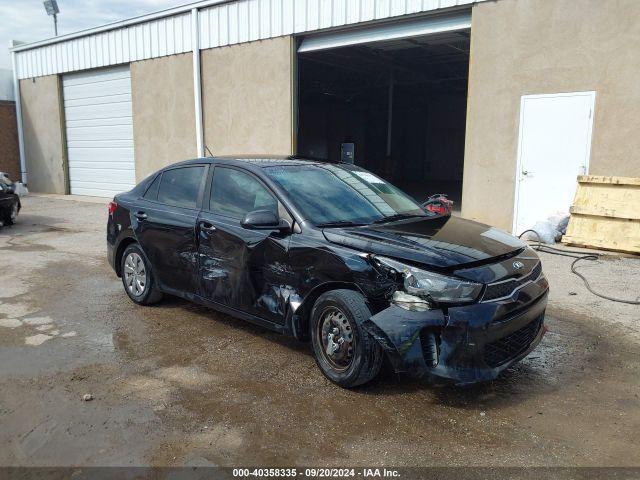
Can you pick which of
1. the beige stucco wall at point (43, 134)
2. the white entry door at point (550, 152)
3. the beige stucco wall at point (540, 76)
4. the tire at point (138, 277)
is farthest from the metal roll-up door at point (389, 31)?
the beige stucco wall at point (43, 134)

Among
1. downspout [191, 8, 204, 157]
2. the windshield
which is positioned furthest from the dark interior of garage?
the windshield

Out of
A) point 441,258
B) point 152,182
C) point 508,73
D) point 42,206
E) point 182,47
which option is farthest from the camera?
point 42,206

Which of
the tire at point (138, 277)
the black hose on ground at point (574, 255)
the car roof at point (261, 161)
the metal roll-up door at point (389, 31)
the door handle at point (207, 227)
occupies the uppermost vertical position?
the metal roll-up door at point (389, 31)

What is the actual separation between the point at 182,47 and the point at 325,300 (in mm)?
12903

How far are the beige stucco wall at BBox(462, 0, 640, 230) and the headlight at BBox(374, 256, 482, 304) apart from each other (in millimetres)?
6792

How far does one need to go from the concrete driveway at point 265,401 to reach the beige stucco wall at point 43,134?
620 inches

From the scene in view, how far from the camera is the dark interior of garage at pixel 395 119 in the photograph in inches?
870

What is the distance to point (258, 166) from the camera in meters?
4.56

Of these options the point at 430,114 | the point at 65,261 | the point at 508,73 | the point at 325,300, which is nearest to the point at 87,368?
the point at 325,300

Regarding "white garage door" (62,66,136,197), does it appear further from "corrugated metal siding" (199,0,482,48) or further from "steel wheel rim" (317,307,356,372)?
"steel wheel rim" (317,307,356,372)

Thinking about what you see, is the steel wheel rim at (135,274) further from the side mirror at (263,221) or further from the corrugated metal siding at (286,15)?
the corrugated metal siding at (286,15)

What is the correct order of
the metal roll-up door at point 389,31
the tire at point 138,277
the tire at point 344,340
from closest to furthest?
the tire at point 344,340
the tire at point 138,277
the metal roll-up door at point 389,31

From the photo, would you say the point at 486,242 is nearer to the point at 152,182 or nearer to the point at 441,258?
the point at 441,258

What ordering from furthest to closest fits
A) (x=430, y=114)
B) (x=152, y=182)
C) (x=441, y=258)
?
1. (x=430, y=114)
2. (x=152, y=182)
3. (x=441, y=258)
